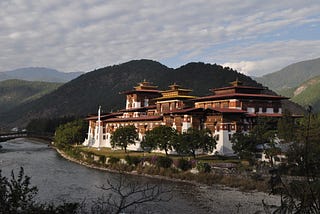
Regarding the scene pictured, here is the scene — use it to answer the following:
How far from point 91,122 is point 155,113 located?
57.8ft

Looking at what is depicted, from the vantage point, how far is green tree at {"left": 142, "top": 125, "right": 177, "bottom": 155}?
189ft

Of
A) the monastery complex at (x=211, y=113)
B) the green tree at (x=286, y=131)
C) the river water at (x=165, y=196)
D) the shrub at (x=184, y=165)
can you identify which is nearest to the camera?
the river water at (x=165, y=196)

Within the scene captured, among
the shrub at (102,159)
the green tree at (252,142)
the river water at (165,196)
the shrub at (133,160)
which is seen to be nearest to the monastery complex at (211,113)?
the green tree at (252,142)

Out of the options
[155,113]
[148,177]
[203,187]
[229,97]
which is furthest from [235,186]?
[155,113]

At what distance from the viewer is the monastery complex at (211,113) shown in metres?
59.4

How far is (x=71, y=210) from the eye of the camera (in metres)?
12.5

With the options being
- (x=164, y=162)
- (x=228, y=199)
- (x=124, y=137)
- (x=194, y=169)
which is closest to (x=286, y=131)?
(x=194, y=169)

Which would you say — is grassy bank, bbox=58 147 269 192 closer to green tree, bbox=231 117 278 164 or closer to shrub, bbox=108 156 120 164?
shrub, bbox=108 156 120 164

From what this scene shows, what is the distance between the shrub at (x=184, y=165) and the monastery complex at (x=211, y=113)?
1008 cm

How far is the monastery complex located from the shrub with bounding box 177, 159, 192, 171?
10081mm

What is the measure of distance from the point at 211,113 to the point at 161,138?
8.38 metres

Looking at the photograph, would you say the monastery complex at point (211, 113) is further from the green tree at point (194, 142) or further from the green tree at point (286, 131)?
the green tree at point (286, 131)

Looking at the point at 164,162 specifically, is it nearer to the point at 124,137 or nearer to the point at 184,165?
the point at 184,165

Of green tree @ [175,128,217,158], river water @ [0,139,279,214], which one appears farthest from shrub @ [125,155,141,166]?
green tree @ [175,128,217,158]
